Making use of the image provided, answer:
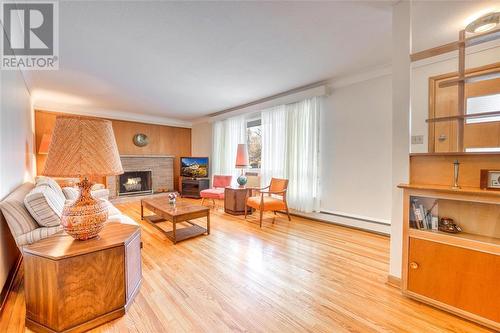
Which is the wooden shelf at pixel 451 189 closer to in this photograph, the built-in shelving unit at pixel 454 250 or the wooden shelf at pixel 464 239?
the built-in shelving unit at pixel 454 250

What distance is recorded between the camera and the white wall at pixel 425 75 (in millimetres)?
2578

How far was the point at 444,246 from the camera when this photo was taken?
5.29ft

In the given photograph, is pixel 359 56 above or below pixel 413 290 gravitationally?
above

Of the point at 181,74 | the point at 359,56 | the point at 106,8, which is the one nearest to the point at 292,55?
the point at 359,56

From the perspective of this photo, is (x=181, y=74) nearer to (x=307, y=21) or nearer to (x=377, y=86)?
(x=307, y=21)

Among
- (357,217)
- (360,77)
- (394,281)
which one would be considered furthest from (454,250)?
(360,77)

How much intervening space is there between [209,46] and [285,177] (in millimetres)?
2733

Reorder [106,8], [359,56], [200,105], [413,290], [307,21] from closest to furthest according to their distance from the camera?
[413,290]
[106,8]
[307,21]
[359,56]
[200,105]

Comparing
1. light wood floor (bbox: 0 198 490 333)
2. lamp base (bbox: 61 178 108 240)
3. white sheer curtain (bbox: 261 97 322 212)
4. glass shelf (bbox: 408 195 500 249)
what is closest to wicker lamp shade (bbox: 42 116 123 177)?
lamp base (bbox: 61 178 108 240)

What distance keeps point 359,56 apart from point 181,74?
2.56 metres

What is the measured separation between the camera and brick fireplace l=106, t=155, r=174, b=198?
18.9 feet

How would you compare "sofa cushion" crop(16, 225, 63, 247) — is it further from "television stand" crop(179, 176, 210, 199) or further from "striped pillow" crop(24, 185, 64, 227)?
"television stand" crop(179, 176, 210, 199)

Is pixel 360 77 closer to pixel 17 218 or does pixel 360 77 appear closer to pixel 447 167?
pixel 447 167

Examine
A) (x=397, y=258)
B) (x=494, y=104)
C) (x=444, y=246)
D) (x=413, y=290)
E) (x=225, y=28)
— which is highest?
(x=225, y=28)
